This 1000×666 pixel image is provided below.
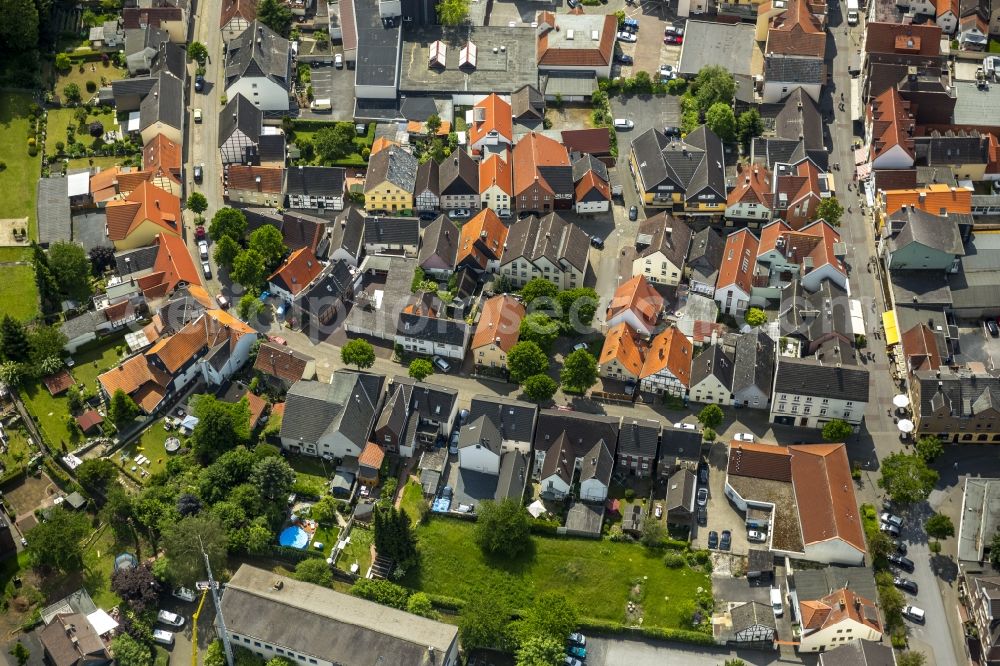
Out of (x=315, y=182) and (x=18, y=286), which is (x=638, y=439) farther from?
(x=18, y=286)

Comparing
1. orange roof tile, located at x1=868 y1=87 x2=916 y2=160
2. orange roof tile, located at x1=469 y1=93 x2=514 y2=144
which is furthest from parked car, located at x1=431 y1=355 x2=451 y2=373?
orange roof tile, located at x1=868 y1=87 x2=916 y2=160

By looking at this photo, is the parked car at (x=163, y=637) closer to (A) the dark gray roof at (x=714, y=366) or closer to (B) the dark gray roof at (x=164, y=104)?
(A) the dark gray roof at (x=714, y=366)

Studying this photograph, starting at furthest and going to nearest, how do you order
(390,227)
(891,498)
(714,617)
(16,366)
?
(390,227), (16,366), (891,498), (714,617)

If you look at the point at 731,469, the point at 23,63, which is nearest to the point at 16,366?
the point at 23,63

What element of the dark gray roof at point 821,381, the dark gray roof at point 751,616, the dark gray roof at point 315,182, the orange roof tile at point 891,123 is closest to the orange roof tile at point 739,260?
the dark gray roof at point 821,381

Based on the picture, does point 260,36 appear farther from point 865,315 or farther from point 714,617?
point 714,617

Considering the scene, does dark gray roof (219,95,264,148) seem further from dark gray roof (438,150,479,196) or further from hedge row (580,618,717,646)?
hedge row (580,618,717,646)
